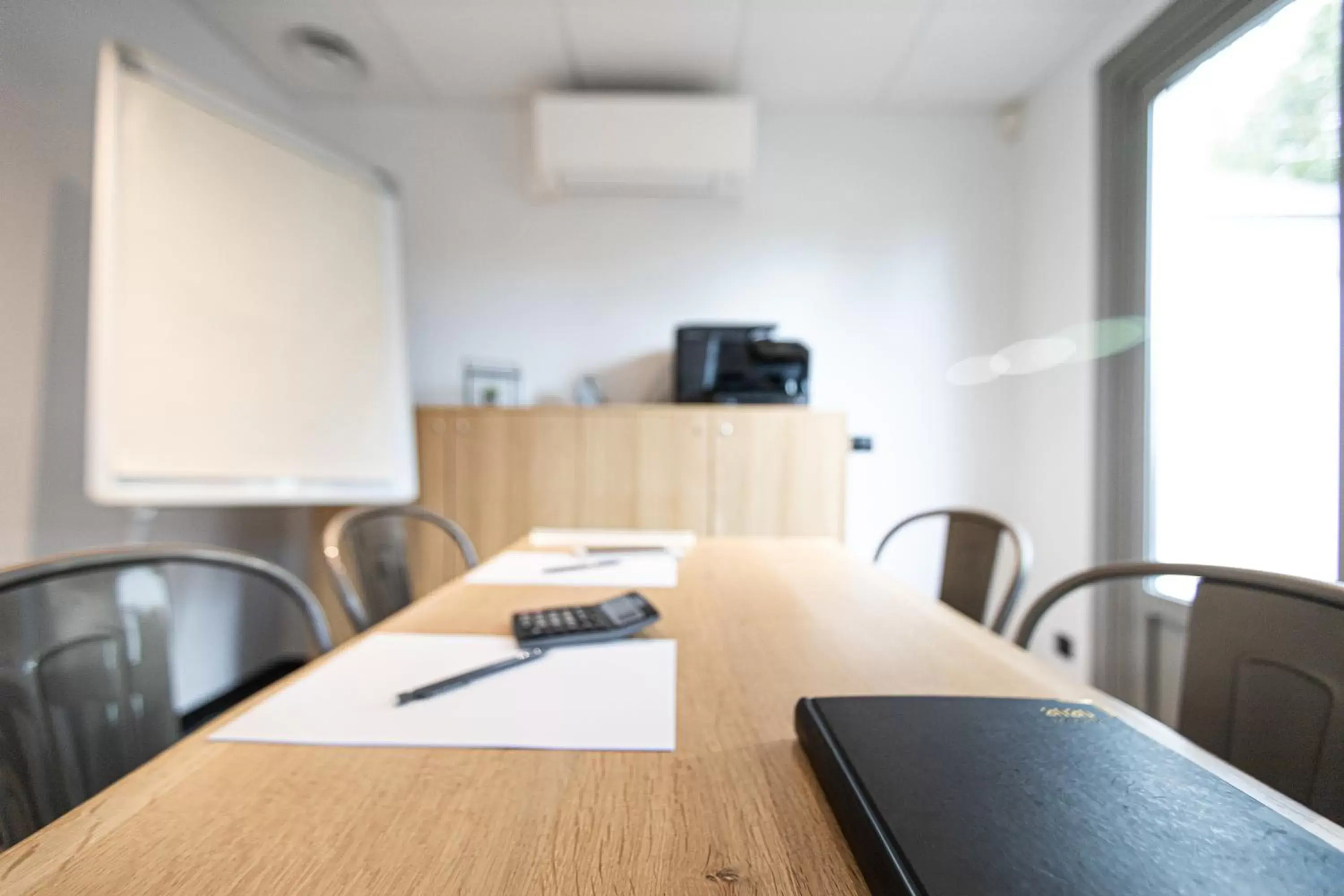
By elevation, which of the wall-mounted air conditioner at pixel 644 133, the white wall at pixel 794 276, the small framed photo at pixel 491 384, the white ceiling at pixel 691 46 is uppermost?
the white ceiling at pixel 691 46

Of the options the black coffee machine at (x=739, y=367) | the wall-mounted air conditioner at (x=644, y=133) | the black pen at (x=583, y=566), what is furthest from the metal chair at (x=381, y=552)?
the wall-mounted air conditioner at (x=644, y=133)

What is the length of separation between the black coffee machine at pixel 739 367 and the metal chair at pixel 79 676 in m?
2.03

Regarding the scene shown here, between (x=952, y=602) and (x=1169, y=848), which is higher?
(x=1169, y=848)

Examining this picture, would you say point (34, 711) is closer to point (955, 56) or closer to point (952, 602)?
point (952, 602)

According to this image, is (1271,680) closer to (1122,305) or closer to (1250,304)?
(1250,304)

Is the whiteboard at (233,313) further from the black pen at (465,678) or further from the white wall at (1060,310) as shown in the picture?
the white wall at (1060,310)

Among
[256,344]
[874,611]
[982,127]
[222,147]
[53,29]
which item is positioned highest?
[982,127]

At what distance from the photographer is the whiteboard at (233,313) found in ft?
4.49

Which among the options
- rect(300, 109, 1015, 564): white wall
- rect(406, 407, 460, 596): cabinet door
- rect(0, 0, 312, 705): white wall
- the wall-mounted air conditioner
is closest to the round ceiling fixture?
rect(300, 109, 1015, 564): white wall

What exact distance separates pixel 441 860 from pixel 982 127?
3.53m

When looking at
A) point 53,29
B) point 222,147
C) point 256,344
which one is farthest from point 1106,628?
point 222,147

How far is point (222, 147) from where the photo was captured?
1683mm

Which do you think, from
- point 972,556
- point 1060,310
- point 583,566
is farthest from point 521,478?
point 1060,310

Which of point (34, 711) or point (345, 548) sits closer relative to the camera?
point (34, 711)
